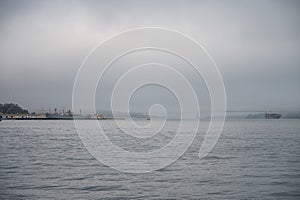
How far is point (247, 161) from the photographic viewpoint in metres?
34.2

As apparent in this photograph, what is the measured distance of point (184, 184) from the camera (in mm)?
22641

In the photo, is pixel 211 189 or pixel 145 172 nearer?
pixel 211 189

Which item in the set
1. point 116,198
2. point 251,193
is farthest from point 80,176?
point 251,193

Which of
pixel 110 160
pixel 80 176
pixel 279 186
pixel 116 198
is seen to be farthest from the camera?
pixel 110 160

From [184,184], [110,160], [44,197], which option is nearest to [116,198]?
[44,197]

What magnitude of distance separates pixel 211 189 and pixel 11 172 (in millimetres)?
15380

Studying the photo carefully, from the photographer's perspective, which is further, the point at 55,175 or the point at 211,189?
the point at 55,175

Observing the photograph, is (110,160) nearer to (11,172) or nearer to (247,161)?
(11,172)

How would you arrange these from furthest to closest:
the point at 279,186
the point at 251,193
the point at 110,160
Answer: the point at 110,160, the point at 279,186, the point at 251,193

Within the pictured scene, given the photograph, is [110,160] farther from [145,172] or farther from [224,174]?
[224,174]

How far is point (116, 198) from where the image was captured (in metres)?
18.8

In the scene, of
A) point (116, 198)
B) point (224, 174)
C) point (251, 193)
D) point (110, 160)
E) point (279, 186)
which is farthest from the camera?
point (110, 160)

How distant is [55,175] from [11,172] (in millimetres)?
4112

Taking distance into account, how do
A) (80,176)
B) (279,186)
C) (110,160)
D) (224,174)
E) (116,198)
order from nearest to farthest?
1. (116,198)
2. (279,186)
3. (80,176)
4. (224,174)
5. (110,160)
